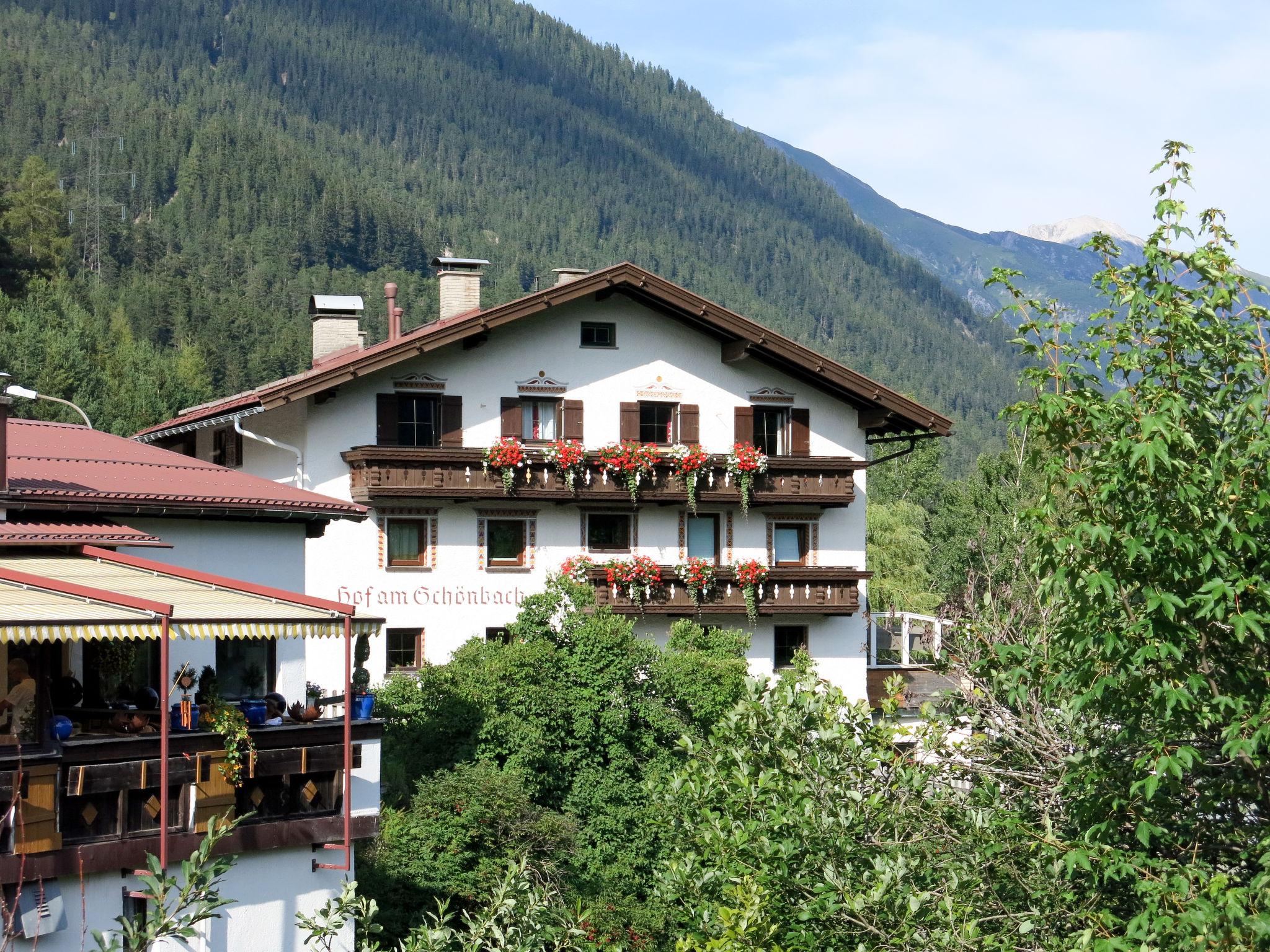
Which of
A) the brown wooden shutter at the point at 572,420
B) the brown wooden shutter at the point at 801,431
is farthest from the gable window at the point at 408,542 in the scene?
the brown wooden shutter at the point at 801,431

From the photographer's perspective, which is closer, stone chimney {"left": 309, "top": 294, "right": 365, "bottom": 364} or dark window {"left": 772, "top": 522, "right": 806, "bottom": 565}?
dark window {"left": 772, "top": 522, "right": 806, "bottom": 565}

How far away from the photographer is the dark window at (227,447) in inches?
1278

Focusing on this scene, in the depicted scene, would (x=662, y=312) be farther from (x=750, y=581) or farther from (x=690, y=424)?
(x=750, y=581)

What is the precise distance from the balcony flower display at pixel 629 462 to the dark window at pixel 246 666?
37.9 feet

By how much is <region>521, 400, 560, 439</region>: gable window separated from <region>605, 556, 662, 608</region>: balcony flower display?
2.89 metres

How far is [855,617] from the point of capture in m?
35.2

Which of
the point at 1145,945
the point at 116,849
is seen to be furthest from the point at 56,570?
the point at 1145,945

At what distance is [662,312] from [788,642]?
7203 millimetres

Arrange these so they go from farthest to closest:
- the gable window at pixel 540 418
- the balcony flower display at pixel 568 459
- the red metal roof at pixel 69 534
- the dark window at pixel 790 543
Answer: the dark window at pixel 790 543, the gable window at pixel 540 418, the balcony flower display at pixel 568 459, the red metal roof at pixel 69 534

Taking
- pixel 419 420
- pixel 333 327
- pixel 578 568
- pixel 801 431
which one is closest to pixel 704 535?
pixel 801 431

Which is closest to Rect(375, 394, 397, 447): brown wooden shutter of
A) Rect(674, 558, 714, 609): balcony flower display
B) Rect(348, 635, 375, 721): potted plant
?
Rect(674, 558, 714, 609): balcony flower display

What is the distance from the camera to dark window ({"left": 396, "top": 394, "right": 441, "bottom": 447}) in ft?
105

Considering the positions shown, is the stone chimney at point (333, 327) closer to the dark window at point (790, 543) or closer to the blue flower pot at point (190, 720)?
the dark window at point (790, 543)

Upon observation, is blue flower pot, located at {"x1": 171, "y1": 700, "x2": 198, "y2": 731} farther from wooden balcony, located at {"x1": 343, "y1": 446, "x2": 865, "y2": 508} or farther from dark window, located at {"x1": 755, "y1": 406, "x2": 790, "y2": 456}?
dark window, located at {"x1": 755, "y1": 406, "x2": 790, "y2": 456}
